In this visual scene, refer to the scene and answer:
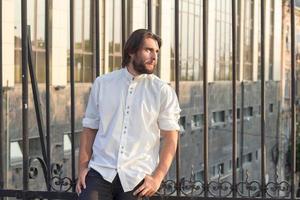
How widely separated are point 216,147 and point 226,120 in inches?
52.0

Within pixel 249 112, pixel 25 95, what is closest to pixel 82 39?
pixel 25 95

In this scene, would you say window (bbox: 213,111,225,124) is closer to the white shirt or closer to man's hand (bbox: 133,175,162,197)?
the white shirt

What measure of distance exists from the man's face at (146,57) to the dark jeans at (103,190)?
0.69m

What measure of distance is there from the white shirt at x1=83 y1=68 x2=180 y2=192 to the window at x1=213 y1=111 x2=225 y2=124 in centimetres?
2358

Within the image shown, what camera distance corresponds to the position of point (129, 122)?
400 centimetres

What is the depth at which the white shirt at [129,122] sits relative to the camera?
12.9ft

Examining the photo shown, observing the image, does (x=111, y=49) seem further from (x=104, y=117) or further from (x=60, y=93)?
(x=104, y=117)

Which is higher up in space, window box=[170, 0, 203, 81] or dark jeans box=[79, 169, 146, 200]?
window box=[170, 0, 203, 81]

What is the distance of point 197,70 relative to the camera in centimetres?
2280

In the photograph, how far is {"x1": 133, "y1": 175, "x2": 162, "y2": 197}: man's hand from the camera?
3.89 m

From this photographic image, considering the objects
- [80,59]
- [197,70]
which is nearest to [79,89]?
[80,59]

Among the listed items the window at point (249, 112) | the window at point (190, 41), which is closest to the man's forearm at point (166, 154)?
the window at point (190, 41)

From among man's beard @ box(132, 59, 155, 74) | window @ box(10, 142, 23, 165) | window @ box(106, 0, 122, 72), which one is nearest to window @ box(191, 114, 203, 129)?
window @ box(106, 0, 122, 72)

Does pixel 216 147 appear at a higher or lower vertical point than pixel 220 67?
lower
